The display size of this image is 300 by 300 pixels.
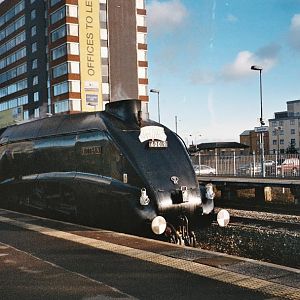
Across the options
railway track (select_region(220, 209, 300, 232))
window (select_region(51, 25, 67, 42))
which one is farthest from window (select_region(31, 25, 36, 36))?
railway track (select_region(220, 209, 300, 232))

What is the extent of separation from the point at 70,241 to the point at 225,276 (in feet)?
12.6

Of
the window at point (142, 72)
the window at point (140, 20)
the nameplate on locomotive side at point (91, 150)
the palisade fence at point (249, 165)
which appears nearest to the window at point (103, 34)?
the window at point (140, 20)

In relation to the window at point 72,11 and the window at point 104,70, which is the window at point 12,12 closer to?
the window at point 72,11

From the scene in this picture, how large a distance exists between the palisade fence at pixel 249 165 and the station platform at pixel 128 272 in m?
20.7

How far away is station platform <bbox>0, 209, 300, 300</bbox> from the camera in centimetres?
588

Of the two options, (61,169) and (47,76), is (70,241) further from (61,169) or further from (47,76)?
(47,76)

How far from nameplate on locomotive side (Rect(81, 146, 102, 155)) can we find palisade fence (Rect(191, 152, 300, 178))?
1748cm

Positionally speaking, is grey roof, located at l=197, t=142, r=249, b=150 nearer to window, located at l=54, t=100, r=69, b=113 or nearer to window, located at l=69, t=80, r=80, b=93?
window, located at l=54, t=100, r=69, b=113

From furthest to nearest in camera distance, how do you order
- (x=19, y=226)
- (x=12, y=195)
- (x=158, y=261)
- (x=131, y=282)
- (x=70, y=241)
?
(x=12, y=195), (x=19, y=226), (x=70, y=241), (x=158, y=261), (x=131, y=282)

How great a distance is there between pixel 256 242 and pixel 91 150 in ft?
15.6

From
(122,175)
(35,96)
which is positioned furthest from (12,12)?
(122,175)

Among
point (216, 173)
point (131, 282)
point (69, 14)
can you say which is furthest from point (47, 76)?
point (131, 282)

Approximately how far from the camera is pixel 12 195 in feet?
52.5

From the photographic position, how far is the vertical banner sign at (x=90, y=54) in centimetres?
7219
